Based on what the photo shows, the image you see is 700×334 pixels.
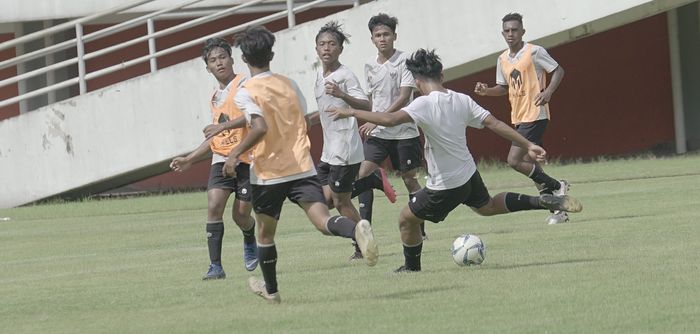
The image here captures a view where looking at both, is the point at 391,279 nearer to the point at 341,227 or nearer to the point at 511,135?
the point at 341,227

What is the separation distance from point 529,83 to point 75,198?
39.0 ft

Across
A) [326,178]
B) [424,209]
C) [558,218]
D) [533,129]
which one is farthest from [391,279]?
[533,129]

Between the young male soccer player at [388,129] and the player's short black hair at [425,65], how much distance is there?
2.88 m

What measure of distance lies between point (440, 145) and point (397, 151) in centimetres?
314

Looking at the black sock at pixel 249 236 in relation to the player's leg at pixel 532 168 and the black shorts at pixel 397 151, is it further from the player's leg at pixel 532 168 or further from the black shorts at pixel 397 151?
the player's leg at pixel 532 168

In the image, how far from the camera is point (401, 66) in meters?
14.4

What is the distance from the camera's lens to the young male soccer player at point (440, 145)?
1105 cm

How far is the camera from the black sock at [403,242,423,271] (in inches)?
455

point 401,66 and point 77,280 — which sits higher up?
point 401,66

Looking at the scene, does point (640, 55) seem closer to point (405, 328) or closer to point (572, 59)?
point (572, 59)

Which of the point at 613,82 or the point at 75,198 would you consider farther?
the point at 613,82

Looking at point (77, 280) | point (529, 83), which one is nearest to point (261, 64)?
point (77, 280)

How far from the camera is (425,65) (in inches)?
437

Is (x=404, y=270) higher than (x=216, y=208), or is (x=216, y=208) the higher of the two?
(x=216, y=208)
